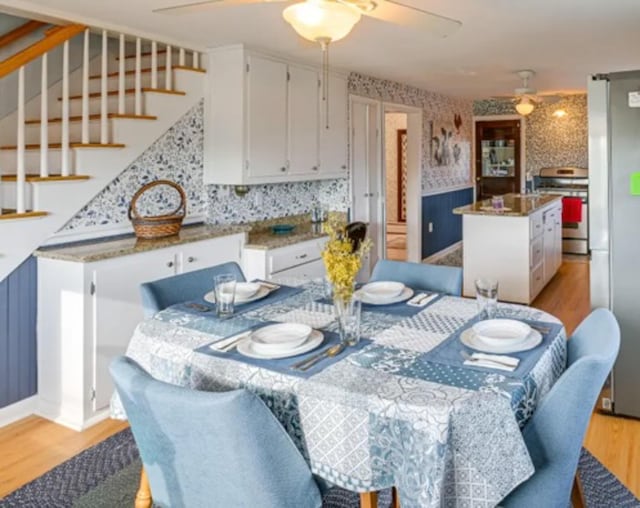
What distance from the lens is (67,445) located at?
287 cm

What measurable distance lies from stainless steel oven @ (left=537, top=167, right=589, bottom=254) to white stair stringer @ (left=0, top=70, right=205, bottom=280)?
18.5 feet

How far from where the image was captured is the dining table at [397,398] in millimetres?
1366

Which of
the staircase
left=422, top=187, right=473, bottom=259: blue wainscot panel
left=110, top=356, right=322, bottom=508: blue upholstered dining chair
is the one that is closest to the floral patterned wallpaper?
left=422, top=187, right=473, bottom=259: blue wainscot panel

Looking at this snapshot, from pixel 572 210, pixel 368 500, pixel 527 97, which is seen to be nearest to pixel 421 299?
pixel 368 500

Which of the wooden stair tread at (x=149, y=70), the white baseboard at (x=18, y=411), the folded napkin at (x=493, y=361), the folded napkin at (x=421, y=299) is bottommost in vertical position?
the white baseboard at (x=18, y=411)

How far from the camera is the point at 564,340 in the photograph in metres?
1.93

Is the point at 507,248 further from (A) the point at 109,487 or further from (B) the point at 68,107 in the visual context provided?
(A) the point at 109,487

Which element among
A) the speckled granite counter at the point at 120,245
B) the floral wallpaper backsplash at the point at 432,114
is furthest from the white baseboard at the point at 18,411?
the floral wallpaper backsplash at the point at 432,114

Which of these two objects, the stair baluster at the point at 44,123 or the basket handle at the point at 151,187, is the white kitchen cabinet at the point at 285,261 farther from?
the stair baluster at the point at 44,123

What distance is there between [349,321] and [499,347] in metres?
0.47

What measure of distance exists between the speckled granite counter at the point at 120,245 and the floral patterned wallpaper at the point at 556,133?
605 cm

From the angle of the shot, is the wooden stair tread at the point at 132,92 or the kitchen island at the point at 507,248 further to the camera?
the kitchen island at the point at 507,248

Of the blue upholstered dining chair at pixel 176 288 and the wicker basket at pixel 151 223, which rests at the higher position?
the wicker basket at pixel 151 223

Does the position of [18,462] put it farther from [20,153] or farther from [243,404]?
[243,404]
